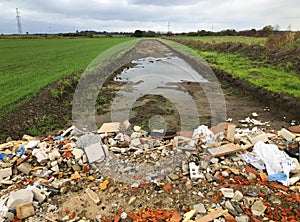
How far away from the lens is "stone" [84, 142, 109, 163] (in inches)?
184

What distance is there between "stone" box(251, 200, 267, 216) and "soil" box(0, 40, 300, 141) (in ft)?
12.5

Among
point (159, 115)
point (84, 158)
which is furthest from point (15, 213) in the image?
point (159, 115)

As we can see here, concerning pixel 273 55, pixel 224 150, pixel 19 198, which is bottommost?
pixel 19 198

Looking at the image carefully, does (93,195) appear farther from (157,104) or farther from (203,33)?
(203,33)

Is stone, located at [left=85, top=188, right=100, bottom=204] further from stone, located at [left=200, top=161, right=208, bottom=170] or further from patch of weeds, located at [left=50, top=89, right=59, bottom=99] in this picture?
patch of weeds, located at [left=50, top=89, right=59, bottom=99]

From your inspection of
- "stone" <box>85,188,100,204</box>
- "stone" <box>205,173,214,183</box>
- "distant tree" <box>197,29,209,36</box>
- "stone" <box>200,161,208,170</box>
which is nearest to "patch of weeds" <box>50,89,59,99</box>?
"stone" <box>85,188,100,204</box>

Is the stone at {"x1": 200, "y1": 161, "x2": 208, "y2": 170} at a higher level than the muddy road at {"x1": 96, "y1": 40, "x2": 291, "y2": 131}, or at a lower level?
higher

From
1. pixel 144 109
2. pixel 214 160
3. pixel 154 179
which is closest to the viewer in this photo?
pixel 154 179

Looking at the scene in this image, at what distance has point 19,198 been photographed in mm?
3574

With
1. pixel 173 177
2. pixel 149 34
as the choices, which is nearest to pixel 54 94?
pixel 173 177

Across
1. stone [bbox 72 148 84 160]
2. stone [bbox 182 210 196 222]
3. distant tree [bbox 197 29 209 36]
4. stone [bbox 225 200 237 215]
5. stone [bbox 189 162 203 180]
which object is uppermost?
distant tree [bbox 197 29 209 36]

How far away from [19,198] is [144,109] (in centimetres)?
589

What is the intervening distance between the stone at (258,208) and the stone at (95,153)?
9.06 feet

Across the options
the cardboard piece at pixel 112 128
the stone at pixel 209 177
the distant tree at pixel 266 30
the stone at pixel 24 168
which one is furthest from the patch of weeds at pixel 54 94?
the distant tree at pixel 266 30
